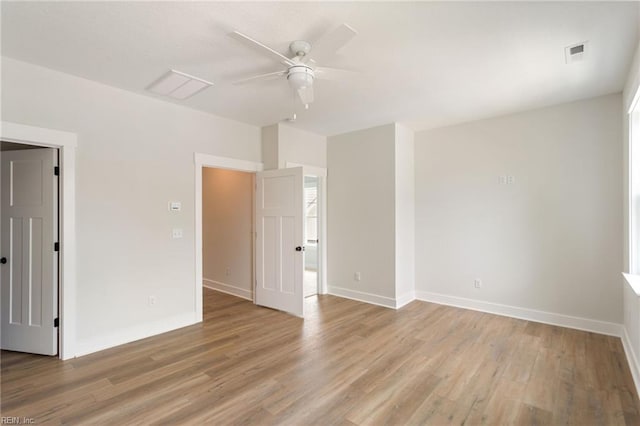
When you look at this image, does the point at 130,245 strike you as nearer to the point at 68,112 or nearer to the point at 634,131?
the point at 68,112

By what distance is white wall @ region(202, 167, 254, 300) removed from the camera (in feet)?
16.9

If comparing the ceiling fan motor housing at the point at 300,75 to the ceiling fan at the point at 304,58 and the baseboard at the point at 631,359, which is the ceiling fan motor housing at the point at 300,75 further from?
the baseboard at the point at 631,359

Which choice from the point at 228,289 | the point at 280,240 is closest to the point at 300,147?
the point at 280,240

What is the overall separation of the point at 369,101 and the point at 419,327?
289 centimetres

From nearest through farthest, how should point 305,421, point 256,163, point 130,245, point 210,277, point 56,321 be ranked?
point 305,421, point 56,321, point 130,245, point 256,163, point 210,277

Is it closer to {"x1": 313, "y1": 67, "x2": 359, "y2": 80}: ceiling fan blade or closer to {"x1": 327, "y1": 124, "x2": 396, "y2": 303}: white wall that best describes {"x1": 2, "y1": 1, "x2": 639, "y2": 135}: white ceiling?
{"x1": 313, "y1": 67, "x2": 359, "y2": 80}: ceiling fan blade

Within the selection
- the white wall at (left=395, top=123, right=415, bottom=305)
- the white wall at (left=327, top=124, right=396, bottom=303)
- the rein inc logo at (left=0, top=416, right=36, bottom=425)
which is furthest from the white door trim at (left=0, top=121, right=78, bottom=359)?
the white wall at (left=395, top=123, right=415, bottom=305)

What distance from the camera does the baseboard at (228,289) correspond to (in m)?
5.14

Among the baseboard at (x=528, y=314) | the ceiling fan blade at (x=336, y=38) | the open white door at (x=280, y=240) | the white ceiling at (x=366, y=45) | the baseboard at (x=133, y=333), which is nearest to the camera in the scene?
the ceiling fan blade at (x=336, y=38)

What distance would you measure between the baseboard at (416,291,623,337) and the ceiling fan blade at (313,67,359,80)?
11.9 ft

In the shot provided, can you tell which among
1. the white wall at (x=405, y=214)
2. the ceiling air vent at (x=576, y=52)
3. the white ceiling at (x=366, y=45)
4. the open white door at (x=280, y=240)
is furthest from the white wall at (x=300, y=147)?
the ceiling air vent at (x=576, y=52)

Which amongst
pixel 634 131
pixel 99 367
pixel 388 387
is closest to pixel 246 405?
pixel 388 387

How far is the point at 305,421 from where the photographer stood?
2123 mm

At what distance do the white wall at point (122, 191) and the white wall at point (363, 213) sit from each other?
230cm
